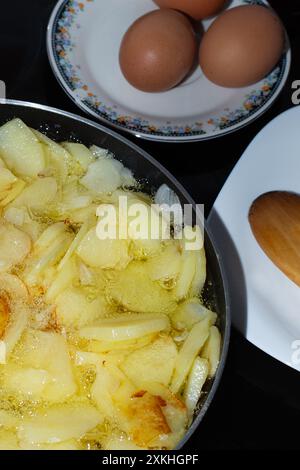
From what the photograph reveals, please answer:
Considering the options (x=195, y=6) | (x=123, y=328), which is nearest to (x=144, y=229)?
(x=123, y=328)

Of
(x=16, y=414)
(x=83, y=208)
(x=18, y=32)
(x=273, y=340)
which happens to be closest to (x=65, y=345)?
(x=16, y=414)

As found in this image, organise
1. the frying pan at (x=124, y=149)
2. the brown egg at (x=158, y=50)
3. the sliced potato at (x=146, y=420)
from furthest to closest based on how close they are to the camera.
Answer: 1. the brown egg at (x=158, y=50)
2. the frying pan at (x=124, y=149)
3. the sliced potato at (x=146, y=420)

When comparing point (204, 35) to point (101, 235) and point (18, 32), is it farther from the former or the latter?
point (101, 235)

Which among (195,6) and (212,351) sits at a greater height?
(195,6)

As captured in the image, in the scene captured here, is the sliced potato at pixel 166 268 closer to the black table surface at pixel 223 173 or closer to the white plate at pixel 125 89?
the black table surface at pixel 223 173

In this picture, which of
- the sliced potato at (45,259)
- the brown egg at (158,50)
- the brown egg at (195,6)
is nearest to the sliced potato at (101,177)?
Answer: the sliced potato at (45,259)

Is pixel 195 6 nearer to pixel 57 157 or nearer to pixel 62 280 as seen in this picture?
pixel 57 157
